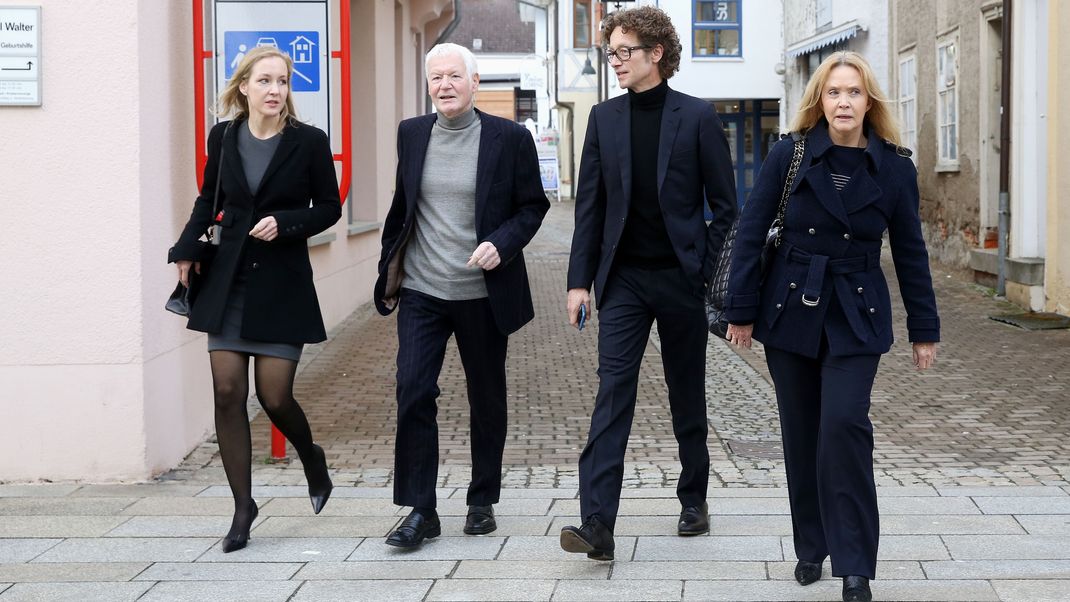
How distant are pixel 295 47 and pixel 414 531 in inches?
139

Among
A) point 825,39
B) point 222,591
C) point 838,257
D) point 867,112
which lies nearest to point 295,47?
point 222,591

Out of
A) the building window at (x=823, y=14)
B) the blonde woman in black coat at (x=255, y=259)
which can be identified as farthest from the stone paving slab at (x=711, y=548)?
the building window at (x=823, y=14)

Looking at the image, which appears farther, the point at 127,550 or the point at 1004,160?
the point at 1004,160

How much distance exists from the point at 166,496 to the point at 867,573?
3.25m

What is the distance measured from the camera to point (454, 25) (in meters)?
22.2

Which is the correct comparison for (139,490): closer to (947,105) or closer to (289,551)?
(289,551)

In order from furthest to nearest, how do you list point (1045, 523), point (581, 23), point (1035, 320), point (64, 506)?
1. point (581, 23)
2. point (1035, 320)
3. point (64, 506)
4. point (1045, 523)

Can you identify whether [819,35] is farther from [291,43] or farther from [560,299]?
[291,43]

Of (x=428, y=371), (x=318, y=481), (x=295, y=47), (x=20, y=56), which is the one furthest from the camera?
(x=295, y=47)

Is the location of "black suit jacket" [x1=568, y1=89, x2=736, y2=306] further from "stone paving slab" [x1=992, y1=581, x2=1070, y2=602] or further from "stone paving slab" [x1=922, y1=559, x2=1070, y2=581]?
"stone paving slab" [x1=992, y1=581, x2=1070, y2=602]

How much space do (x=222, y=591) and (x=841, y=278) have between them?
224cm

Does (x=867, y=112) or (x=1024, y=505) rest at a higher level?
(x=867, y=112)

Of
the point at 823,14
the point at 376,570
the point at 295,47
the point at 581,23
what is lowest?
the point at 376,570

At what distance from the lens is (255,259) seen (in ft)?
18.1
